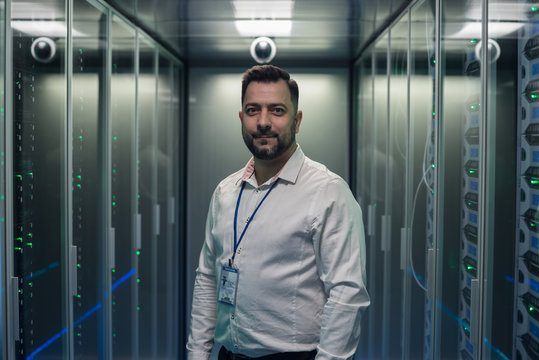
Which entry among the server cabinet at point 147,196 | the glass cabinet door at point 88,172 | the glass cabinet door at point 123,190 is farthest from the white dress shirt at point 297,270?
the server cabinet at point 147,196

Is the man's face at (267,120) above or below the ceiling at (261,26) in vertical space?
below

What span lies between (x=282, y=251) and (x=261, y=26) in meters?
2.26

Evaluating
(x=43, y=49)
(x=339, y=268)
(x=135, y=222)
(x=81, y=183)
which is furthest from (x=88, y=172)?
(x=339, y=268)

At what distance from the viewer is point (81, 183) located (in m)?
2.40

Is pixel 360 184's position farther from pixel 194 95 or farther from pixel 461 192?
pixel 461 192

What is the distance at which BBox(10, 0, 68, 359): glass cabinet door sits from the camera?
181 centimetres

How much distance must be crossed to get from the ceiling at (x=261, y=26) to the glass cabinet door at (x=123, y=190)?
0.23 meters

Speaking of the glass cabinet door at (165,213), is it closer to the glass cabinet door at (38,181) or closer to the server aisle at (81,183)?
the server aisle at (81,183)

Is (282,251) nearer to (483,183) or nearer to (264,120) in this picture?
(264,120)

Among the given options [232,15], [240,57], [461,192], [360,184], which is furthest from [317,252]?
[240,57]

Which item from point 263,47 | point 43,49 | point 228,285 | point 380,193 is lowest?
point 228,285

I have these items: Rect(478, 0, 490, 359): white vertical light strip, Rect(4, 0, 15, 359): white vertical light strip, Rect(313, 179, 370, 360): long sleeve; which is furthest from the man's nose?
Rect(4, 0, 15, 359): white vertical light strip

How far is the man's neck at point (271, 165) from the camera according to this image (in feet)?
5.62

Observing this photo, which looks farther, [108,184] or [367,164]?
[367,164]
